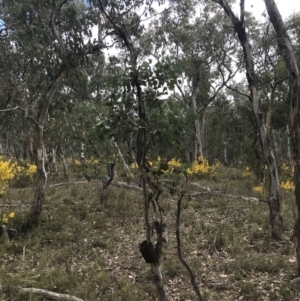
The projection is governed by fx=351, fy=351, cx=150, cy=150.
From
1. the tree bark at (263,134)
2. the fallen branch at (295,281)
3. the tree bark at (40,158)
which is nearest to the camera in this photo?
the fallen branch at (295,281)

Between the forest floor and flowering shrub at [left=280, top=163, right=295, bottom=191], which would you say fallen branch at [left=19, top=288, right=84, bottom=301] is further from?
flowering shrub at [left=280, top=163, right=295, bottom=191]

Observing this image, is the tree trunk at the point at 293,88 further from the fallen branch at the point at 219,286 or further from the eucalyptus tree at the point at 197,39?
the eucalyptus tree at the point at 197,39

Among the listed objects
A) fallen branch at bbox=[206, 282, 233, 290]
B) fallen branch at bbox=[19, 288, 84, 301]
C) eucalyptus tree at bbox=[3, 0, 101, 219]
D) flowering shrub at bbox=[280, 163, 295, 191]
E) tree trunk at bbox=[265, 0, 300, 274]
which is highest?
eucalyptus tree at bbox=[3, 0, 101, 219]

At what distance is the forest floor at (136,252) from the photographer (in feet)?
15.2

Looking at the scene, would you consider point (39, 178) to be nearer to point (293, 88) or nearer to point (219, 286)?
point (219, 286)

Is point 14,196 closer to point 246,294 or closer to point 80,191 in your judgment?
point 80,191

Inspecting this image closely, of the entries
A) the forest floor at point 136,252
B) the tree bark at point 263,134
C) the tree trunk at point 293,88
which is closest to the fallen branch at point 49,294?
the forest floor at point 136,252

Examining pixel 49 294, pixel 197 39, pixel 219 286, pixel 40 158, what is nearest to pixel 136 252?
pixel 219 286

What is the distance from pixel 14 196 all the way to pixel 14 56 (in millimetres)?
4896

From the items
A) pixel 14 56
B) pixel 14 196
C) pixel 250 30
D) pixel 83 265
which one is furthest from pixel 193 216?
pixel 250 30

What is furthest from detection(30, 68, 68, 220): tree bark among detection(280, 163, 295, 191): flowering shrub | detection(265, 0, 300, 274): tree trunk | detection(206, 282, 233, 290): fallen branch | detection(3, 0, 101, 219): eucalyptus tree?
detection(280, 163, 295, 191): flowering shrub

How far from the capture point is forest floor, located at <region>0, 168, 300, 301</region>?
183 inches

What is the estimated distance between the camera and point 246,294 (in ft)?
14.7

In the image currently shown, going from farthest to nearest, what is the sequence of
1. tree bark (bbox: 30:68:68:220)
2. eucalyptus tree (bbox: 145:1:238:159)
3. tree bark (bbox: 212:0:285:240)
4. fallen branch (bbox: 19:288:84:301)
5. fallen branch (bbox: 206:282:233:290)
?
eucalyptus tree (bbox: 145:1:238:159)
tree bark (bbox: 30:68:68:220)
tree bark (bbox: 212:0:285:240)
fallen branch (bbox: 206:282:233:290)
fallen branch (bbox: 19:288:84:301)
